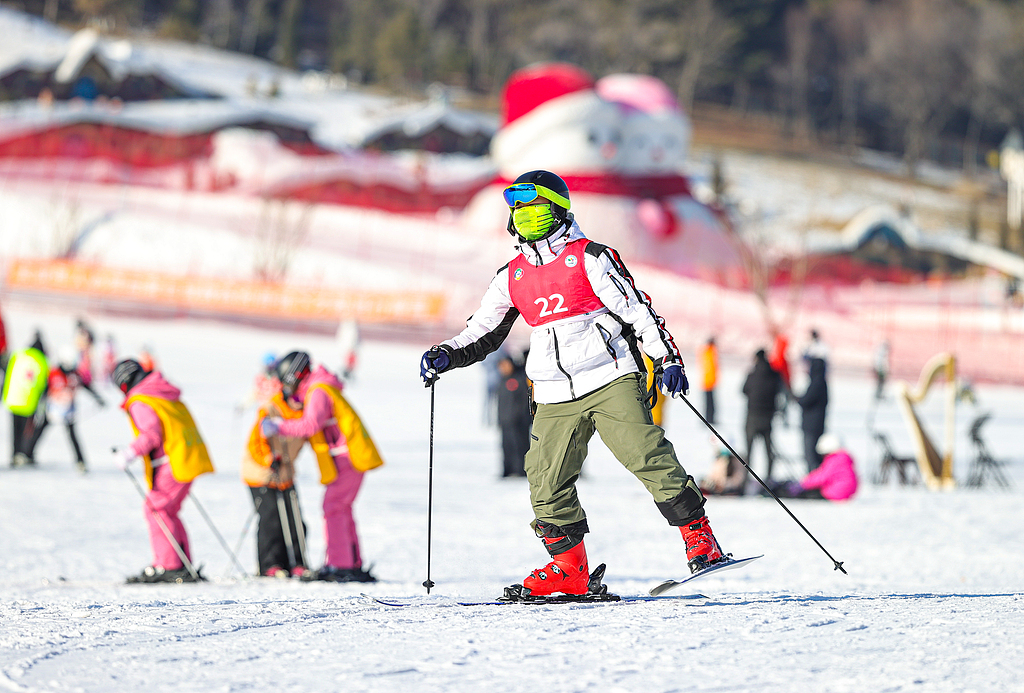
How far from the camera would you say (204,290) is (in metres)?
25.3

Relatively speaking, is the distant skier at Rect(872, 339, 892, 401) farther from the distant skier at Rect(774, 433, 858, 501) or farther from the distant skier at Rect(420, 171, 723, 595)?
the distant skier at Rect(420, 171, 723, 595)

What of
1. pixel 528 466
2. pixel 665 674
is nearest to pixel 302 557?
pixel 528 466

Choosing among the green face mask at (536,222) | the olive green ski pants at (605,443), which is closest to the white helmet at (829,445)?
the olive green ski pants at (605,443)

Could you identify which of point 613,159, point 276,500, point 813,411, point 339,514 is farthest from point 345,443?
point 613,159

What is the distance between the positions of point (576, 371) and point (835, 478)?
5.85 m

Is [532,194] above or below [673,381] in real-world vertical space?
above

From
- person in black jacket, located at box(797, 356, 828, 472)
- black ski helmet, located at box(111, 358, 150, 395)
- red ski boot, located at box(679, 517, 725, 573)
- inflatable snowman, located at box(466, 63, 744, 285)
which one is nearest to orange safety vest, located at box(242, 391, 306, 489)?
black ski helmet, located at box(111, 358, 150, 395)

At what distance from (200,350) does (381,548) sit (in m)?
14.8

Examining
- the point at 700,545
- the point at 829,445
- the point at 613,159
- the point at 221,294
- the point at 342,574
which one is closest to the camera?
the point at 700,545

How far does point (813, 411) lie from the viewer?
1021 centimetres

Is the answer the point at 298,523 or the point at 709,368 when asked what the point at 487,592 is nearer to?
the point at 298,523

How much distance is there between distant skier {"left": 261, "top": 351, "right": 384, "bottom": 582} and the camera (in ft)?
19.2

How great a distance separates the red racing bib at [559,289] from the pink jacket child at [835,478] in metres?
5.83

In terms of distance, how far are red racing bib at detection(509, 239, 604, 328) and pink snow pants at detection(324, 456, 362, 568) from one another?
2.30m
